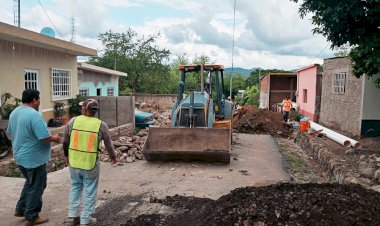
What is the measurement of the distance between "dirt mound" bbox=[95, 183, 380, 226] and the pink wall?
50.6 ft

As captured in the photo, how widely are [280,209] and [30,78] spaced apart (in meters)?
10.6

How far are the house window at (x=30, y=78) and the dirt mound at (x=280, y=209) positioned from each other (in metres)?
8.05

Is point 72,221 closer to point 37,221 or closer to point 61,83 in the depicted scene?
point 37,221

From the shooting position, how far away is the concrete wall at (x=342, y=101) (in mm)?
13414

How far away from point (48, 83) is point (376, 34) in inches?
423

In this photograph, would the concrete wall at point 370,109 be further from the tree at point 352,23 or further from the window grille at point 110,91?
the window grille at point 110,91

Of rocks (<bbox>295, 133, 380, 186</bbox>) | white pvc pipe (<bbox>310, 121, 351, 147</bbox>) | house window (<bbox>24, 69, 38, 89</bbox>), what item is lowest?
rocks (<bbox>295, 133, 380, 186</bbox>)

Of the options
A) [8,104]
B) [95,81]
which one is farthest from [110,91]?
[8,104]

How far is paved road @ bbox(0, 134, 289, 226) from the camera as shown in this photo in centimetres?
592

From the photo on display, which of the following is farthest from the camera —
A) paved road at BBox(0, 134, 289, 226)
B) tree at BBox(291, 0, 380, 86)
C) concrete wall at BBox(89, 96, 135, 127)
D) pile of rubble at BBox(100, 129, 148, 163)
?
concrete wall at BBox(89, 96, 135, 127)

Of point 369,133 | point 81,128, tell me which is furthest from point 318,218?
point 369,133

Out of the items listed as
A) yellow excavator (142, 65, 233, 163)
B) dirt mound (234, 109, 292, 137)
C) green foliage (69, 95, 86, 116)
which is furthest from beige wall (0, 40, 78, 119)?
dirt mound (234, 109, 292, 137)

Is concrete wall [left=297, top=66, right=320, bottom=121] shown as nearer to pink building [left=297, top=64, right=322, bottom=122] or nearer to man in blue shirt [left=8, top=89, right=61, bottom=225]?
pink building [left=297, top=64, right=322, bottom=122]

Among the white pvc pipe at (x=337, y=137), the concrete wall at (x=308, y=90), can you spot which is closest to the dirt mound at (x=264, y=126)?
the white pvc pipe at (x=337, y=137)
